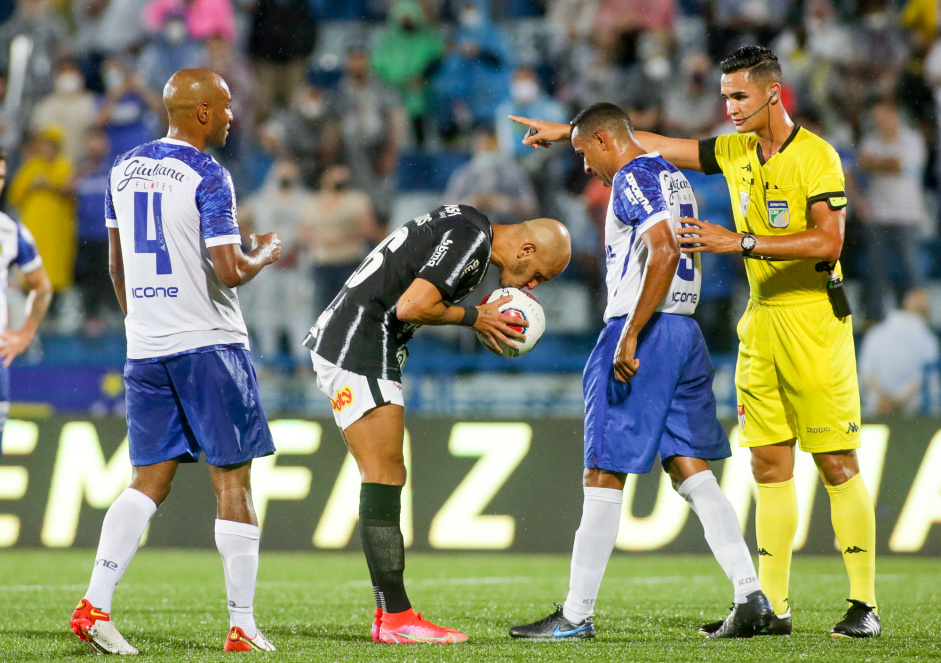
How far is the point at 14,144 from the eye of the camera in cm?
1262

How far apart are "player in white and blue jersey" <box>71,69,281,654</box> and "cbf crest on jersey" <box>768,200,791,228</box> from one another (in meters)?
2.21

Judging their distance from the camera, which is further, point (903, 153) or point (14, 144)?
point (14, 144)

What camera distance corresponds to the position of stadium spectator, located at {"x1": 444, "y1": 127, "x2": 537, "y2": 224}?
11.2 m

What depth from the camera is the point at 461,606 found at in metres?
5.97

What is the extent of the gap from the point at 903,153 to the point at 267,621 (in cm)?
839

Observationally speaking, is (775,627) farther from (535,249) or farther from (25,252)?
(25,252)

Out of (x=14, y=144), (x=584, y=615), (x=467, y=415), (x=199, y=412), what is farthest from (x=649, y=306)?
(x=14, y=144)

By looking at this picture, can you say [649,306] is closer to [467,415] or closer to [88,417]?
[467,415]

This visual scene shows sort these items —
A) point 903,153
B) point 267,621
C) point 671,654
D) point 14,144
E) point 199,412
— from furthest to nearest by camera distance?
point 14,144 < point 903,153 < point 267,621 < point 199,412 < point 671,654

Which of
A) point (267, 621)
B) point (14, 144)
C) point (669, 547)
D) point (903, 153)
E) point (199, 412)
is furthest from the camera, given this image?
point (14, 144)

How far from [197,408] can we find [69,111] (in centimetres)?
908

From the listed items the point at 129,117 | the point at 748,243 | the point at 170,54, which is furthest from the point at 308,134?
the point at 748,243

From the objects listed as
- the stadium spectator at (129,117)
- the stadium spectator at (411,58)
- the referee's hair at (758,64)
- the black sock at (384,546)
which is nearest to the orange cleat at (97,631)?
the black sock at (384,546)

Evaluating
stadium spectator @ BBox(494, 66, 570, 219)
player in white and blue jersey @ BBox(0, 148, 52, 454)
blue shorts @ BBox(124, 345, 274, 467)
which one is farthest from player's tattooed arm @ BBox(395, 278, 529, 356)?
stadium spectator @ BBox(494, 66, 570, 219)
